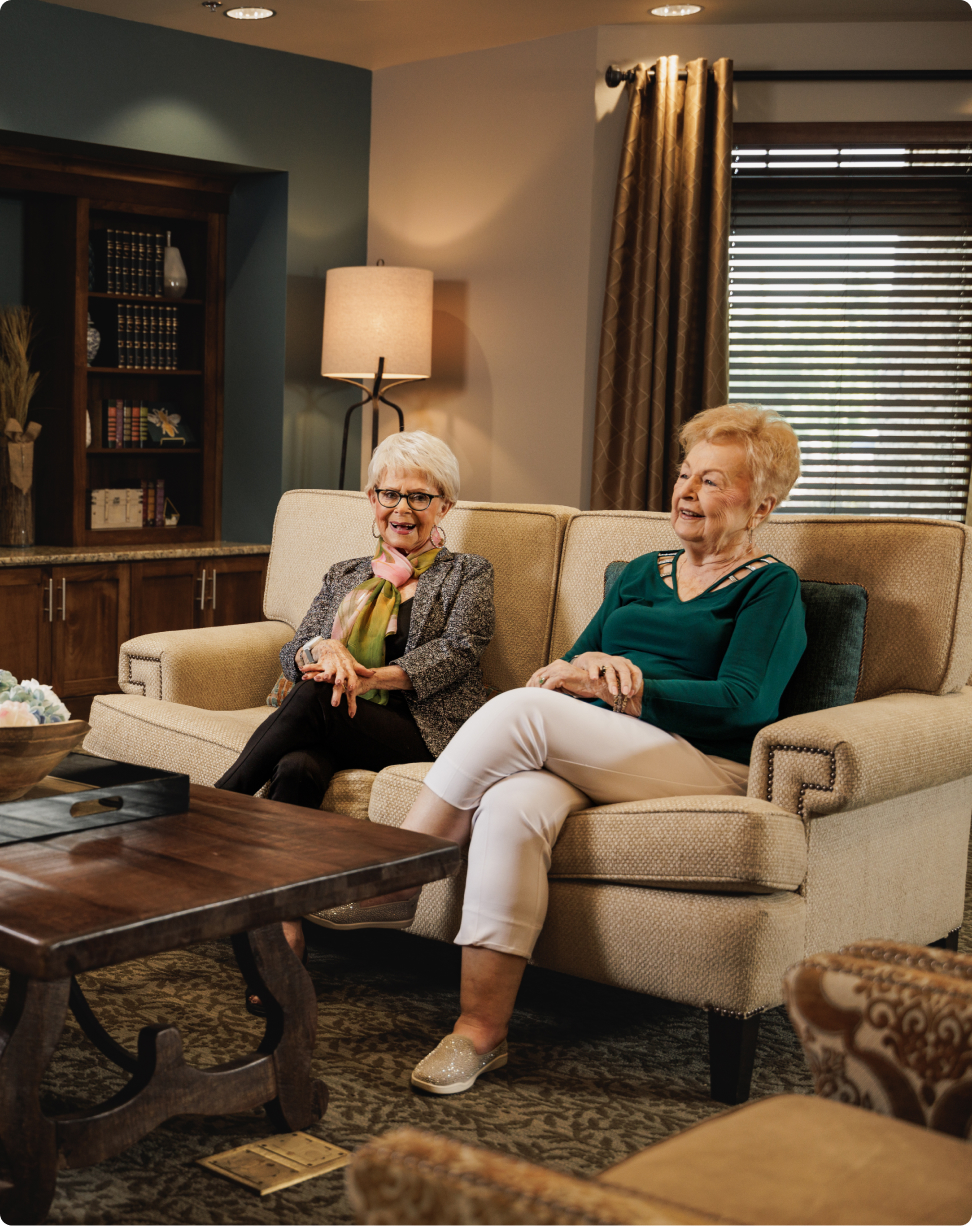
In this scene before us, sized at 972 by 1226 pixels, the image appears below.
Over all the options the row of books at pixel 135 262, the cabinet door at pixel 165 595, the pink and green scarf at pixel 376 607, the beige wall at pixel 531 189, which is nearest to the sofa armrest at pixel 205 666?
the pink and green scarf at pixel 376 607

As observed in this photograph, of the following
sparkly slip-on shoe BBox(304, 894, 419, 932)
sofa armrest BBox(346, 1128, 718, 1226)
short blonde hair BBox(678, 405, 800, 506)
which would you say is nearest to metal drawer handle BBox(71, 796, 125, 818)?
sparkly slip-on shoe BBox(304, 894, 419, 932)

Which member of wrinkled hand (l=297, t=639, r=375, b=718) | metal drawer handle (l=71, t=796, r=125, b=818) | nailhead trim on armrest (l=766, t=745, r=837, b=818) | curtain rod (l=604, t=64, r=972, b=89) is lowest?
metal drawer handle (l=71, t=796, r=125, b=818)

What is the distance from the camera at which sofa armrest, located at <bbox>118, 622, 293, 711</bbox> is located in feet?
10.1

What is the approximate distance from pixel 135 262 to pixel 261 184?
575 millimetres

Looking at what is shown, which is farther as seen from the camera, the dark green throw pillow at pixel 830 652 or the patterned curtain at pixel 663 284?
the patterned curtain at pixel 663 284

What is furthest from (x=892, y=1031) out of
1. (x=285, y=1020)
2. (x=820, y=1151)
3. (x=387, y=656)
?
(x=387, y=656)

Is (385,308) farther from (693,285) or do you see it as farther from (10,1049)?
(10,1049)

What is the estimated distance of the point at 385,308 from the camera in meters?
4.70

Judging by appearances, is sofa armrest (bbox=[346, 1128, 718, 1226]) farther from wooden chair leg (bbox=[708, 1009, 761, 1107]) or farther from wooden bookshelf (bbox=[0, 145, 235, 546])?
wooden bookshelf (bbox=[0, 145, 235, 546])

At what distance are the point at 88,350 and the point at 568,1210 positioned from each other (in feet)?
15.4

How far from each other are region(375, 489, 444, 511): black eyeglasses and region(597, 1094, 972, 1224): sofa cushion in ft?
6.06

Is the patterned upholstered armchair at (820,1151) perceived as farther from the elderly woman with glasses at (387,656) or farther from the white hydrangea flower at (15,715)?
the elderly woman with glasses at (387,656)

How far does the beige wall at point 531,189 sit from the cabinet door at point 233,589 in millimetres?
843

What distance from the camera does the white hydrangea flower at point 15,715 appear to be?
6.20 feet
